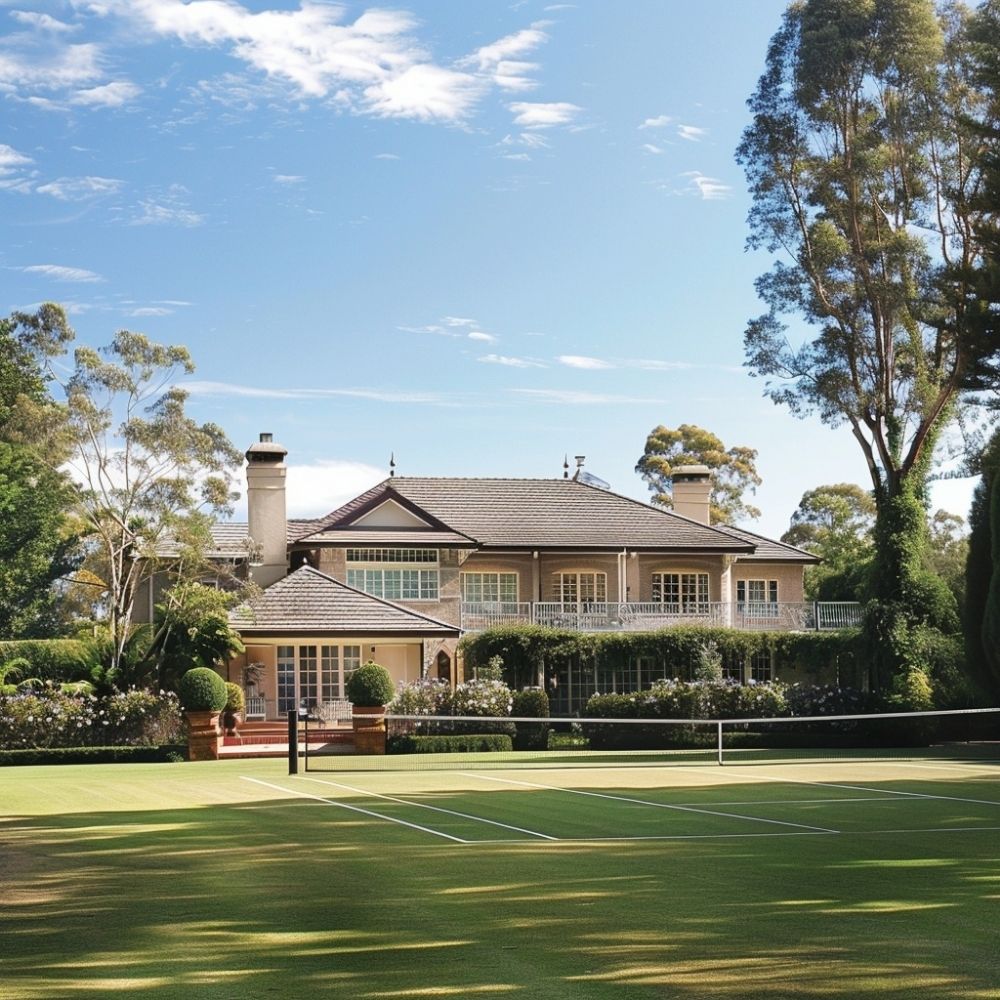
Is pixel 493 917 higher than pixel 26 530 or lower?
lower

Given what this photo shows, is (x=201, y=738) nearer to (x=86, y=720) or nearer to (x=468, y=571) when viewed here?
(x=86, y=720)

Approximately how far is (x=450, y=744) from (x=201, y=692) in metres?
6.49

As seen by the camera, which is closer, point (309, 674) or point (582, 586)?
point (309, 674)

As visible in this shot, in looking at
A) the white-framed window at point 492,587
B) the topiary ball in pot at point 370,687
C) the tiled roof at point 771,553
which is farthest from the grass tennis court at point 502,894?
the tiled roof at point 771,553

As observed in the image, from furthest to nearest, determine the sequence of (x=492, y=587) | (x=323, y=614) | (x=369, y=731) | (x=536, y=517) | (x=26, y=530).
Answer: (x=26, y=530) → (x=536, y=517) → (x=492, y=587) → (x=323, y=614) → (x=369, y=731)

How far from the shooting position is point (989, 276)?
84.3 ft

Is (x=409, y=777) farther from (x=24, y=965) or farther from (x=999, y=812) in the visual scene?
(x=24, y=965)

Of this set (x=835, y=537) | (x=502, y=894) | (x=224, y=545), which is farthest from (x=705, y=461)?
(x=502, y=894)

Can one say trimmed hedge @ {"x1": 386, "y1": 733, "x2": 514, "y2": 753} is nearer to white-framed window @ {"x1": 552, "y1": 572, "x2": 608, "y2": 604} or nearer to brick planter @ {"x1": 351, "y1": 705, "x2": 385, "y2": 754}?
brick planter @ {"x1": 351, "y1": 705, "x2": 385, "y2": 754}

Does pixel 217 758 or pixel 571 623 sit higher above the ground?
pixel 571 623

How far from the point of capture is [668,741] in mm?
39281

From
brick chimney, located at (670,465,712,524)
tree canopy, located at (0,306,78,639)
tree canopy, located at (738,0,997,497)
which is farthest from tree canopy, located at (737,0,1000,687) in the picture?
tree canopy, located at (0,306,78,639)

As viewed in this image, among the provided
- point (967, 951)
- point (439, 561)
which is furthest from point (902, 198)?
point (967, 951)

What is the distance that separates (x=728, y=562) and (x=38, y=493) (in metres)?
33.6
